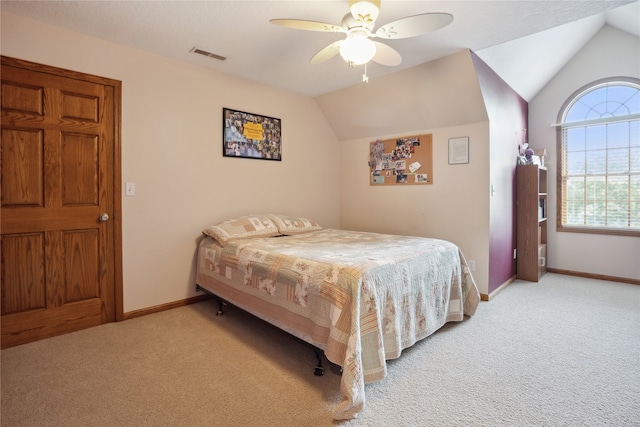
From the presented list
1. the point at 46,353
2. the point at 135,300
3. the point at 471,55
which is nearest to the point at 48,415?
the point at 46,353

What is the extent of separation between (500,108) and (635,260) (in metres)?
2.51

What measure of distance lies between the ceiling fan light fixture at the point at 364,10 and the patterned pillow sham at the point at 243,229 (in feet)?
6.61

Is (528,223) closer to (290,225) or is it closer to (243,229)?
(290,225)

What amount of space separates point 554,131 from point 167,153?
4.92 metres

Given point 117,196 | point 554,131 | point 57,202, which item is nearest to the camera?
point 57,202

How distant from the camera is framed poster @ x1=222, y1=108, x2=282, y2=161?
3.39m

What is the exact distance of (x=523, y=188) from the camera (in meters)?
3.96

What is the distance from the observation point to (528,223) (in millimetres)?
3912

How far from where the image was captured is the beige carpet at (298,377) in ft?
5.12

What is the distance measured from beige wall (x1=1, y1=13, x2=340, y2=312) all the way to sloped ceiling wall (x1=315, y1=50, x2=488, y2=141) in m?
0.88

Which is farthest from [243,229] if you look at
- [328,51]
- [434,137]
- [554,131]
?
[554,131]

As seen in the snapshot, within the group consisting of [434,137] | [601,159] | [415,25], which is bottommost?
[601,159]

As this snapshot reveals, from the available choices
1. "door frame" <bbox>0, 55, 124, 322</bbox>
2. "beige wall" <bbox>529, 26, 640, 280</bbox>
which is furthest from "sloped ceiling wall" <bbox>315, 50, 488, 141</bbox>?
"door frame" <bbox>0, 55, 124, 322</bbox>

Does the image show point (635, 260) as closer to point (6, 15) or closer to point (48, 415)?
point (48, 415)
